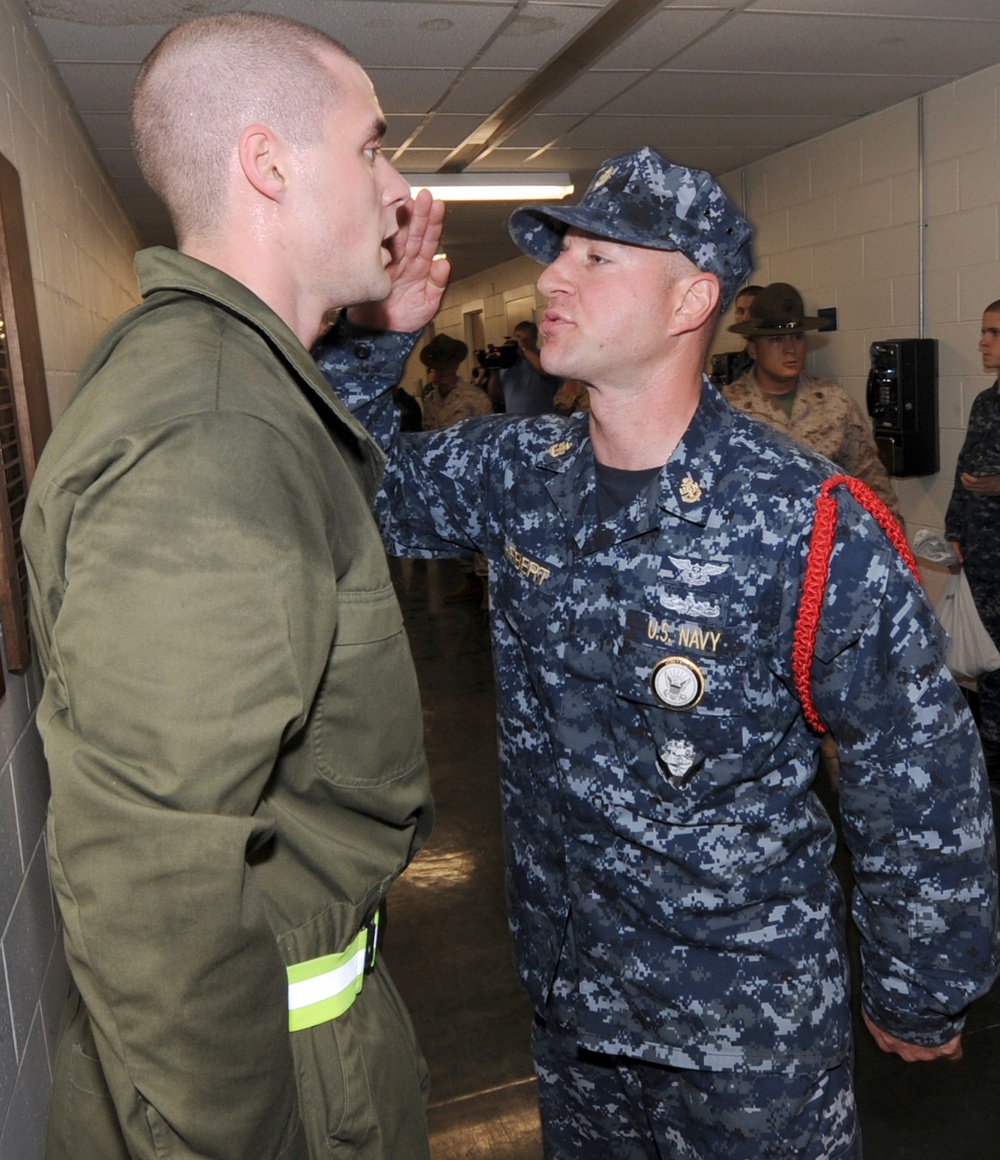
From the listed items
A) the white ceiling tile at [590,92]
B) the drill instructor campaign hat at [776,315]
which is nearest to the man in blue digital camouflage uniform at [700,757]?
the drill instructor campaign hat at [776,315]

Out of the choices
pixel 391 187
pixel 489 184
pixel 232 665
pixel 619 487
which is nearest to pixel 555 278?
pixel 619 487

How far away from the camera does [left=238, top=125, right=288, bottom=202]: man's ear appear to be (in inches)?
41.3

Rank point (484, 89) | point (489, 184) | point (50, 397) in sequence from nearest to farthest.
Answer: point (50, 397), point (484, 89), point (489, 184)

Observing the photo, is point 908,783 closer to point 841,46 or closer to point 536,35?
point 536,35

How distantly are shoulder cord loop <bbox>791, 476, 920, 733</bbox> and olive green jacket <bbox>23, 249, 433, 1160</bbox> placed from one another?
2.20 feet

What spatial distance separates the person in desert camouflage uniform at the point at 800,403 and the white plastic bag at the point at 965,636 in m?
0.42

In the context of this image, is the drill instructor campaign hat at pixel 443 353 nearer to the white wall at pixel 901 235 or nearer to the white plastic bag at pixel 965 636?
the white wall at pixel 901 235

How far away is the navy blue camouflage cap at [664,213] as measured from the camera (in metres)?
1.53

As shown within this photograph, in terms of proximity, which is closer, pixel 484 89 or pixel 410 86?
pixel 410 86

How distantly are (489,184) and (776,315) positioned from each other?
→ 2808 mm

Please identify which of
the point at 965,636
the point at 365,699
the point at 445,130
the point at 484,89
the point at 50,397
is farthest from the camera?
the point at 445,130

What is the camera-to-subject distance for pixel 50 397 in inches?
108

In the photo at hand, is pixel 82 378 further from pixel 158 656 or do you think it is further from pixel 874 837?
pixel 874 837

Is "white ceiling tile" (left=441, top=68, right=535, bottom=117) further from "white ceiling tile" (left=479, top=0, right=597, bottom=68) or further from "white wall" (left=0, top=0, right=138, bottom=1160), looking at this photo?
"white wall" (left=0, top=0, right=138, bottom=1160)
